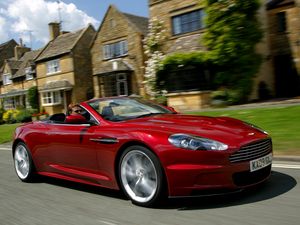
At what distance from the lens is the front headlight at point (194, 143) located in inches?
182

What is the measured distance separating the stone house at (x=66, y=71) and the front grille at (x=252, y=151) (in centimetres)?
3299

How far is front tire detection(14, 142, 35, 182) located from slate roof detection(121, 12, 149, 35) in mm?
24013

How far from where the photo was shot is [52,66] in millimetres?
39594

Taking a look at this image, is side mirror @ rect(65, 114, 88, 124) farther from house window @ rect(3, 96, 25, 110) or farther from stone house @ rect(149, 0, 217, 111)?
house window @ rect(3, 96, 25, 110)

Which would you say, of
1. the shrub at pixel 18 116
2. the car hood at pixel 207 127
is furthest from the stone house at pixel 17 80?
the car hood at pixel 207 127

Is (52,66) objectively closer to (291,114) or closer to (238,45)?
(238,45)

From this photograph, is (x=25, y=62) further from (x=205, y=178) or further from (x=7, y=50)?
(x=205, y=178)

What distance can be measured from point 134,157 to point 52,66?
118ft

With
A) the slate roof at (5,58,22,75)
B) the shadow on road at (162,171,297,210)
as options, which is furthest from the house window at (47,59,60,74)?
the shadow on road at (162,171,297,210)

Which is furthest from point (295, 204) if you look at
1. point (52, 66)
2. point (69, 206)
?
point (52, 66)

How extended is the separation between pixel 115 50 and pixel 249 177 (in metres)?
28.4

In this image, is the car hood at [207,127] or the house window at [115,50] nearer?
the car hood at [207,127]

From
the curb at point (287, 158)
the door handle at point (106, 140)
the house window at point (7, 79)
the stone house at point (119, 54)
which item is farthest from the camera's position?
the house window at point (7, 79)

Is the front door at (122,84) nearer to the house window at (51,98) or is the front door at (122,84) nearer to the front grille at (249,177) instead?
the house window at (51,98)
